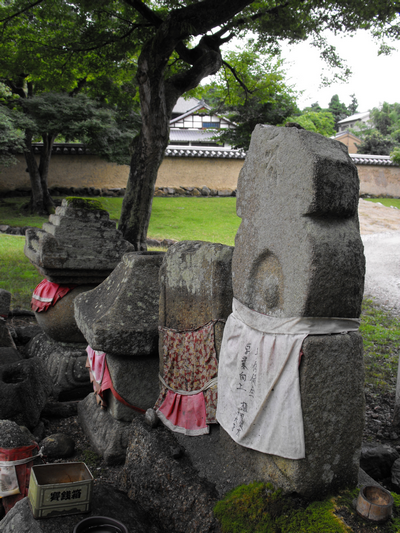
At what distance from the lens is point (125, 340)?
3.02m

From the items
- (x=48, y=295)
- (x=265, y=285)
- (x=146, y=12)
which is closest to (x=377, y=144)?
(x=146, y=12)

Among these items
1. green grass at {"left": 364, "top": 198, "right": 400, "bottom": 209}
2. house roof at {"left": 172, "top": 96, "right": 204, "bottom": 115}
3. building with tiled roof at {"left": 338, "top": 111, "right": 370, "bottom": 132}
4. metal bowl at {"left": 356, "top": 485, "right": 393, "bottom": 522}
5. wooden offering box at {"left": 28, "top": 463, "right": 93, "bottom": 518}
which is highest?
building with tiled roof at {"left": 338, "top": 111, "right": 370, "bottom": 132}

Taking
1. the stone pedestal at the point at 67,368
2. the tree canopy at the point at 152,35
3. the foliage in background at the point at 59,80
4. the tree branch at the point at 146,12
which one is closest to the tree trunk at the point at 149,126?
the tree canopy at the point at 152,35

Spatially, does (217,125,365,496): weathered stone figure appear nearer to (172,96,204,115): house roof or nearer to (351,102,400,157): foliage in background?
(351,102,400,157): foliage in background

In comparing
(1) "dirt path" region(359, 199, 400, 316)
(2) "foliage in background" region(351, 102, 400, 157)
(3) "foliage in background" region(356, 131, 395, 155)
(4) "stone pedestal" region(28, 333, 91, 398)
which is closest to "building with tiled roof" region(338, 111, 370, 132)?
(2) "foliage in background" region(351, 102, 400, 157)

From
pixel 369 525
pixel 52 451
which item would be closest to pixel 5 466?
pixel 52 451

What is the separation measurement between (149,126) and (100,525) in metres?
6.16

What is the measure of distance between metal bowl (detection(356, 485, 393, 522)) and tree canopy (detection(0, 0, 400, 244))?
6.03 m

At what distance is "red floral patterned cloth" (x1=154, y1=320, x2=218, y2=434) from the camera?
8.70 feet

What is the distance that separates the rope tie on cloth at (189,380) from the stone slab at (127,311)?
20 cm

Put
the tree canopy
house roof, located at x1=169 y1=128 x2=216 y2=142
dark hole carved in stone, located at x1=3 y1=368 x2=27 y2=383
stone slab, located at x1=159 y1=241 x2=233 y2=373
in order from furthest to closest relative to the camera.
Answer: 1. house roof, located at x1=169 y1=128 x2=216 y2=142
2. the tree canopy
3. dark hole carved in stone, located at x1=3 y1=368 x2=27 y2=383
4. stone slab, located at x1=159 y1=241 x2=233 y2=373

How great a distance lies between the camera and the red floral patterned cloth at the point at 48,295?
458 cm

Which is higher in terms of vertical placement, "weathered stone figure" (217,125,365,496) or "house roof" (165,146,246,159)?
"house roof" (165,146,246,159)

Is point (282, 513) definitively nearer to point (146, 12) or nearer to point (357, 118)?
point (146, 12)
